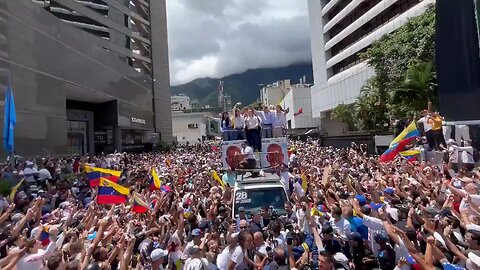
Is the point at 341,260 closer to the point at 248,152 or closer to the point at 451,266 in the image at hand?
the point at 451,266

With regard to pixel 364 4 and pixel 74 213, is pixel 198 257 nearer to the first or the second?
pixel 74 213

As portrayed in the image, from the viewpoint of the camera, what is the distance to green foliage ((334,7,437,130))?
2145 cm

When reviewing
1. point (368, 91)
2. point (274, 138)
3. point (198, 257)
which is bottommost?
point (198, 257)

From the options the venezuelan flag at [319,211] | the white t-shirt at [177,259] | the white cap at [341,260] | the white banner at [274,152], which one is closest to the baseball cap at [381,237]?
the white cap at [341,260]

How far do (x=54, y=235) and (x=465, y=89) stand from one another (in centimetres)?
1288

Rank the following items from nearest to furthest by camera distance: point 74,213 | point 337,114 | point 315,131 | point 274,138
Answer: point 74,213 → point 274,138 → point 337,114 → point 315,131

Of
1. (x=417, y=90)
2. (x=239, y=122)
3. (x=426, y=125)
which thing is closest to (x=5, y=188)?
(x=239, y=122)

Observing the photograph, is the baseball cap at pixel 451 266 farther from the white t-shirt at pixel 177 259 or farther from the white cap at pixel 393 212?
the white t-shirt at pixel 177 259

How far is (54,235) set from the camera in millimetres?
6266

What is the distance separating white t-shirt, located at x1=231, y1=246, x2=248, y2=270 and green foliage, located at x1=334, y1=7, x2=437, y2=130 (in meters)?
18.1

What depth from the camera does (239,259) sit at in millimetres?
5641

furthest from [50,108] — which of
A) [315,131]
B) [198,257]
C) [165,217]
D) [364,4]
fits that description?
[315,131]

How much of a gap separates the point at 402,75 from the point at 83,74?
22.6 metres

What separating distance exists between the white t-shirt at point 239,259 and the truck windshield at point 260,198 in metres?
2.49
